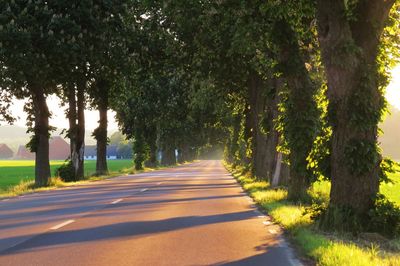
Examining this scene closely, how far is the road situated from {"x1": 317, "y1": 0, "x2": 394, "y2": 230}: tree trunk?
4.79ft

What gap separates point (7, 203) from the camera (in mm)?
19719

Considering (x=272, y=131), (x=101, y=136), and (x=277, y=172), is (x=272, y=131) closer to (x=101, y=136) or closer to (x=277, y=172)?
(x=277, y=172)

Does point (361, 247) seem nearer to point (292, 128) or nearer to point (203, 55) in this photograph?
point (292, 128)

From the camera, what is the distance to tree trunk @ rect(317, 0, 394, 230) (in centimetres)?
1110

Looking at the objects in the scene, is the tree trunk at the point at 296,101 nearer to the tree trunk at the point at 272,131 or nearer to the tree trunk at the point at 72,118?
the tree trunk at the point at 272,131

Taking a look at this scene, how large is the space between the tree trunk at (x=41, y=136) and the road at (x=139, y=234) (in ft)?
40.5

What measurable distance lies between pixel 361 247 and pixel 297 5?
245 inches

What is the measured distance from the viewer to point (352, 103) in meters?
11.2

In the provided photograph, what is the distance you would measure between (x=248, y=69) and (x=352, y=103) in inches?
732

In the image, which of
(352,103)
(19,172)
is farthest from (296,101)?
(19,172)

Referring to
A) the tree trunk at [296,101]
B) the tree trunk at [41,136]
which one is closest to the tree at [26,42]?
the tree trunk at [41,136]

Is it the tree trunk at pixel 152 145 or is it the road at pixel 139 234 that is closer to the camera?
the road at pixel 139 234

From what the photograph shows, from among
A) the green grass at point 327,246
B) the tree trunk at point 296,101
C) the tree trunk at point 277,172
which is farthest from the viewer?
the tree trunk at point 277,172

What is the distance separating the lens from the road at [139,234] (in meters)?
9.00
